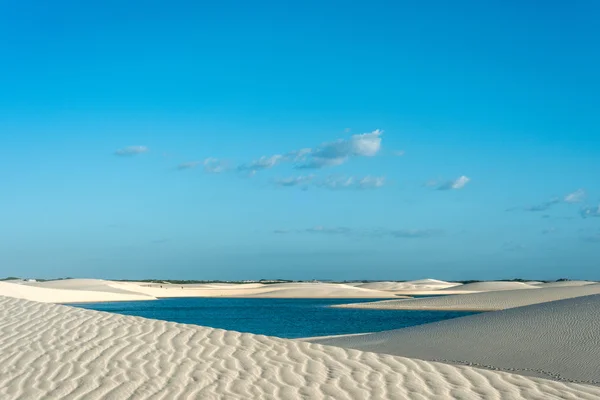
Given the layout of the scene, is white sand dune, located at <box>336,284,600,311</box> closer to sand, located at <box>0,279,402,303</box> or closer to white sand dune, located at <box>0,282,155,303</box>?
white sand dune, located at <box>0,282,155,303</box>

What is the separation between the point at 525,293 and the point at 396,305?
26.2ft

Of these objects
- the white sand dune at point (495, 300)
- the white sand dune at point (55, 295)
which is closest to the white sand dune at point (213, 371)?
the white sand dune at point (495, 300)

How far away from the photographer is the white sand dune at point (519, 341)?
35.0ft

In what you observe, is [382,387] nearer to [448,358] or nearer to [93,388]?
[93,388]

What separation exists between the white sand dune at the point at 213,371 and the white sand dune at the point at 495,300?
92.7 feet

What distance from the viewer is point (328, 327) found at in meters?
24.0

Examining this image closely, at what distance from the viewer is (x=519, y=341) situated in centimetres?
1239

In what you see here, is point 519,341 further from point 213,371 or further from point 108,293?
point 108,293

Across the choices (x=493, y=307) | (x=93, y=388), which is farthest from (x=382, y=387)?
(x=493, y=307)

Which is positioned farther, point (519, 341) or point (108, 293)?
point (108, 293)

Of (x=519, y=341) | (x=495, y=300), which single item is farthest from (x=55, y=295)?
(x=519, y=341)

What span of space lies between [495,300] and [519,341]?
2700cm

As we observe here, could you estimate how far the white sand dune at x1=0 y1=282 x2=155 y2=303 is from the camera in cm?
4191

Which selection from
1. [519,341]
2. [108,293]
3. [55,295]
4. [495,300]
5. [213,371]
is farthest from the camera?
[108,293]
